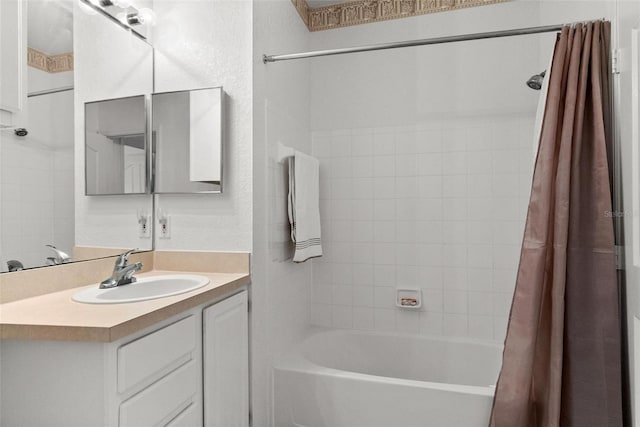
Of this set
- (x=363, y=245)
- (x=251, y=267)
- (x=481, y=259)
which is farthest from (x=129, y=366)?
(x=481, y=259)

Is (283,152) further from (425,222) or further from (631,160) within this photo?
(631,160)

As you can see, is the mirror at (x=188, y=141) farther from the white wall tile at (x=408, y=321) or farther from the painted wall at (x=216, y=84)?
the white wall tile at (x=408, y=321)

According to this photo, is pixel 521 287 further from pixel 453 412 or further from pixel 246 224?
pixel 246 224

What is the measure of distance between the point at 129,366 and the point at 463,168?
202cm

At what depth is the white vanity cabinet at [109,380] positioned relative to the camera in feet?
3.37

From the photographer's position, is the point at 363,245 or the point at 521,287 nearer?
the point at 521,287

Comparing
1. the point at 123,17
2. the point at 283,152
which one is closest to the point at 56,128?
the point at 123,17

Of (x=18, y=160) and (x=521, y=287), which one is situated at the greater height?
(x=18, y=160)

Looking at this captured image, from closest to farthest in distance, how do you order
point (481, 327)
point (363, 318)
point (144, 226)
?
1. point (144, 226)
2. point (481, 327)
3. point (363, 318)

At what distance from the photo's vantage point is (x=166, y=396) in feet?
4.03

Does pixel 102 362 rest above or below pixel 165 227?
below

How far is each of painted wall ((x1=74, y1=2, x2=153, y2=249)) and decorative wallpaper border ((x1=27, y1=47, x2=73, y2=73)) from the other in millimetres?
49

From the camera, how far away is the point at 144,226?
6.23ft

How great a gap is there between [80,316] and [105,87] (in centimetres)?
108
